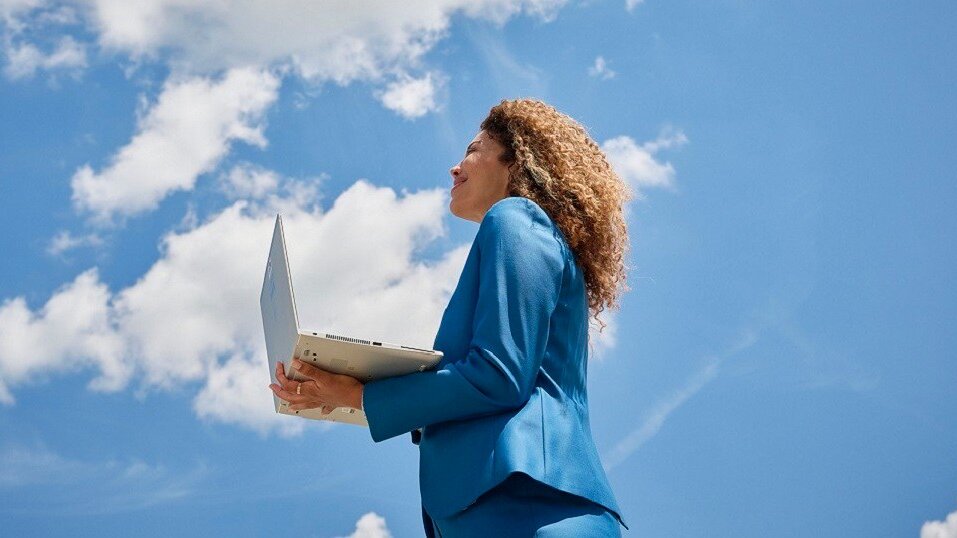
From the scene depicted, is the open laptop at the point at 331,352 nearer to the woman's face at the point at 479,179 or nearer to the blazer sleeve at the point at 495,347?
the blazer sleeve at the point at 495,347

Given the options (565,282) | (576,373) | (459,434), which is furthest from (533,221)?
(459,434)

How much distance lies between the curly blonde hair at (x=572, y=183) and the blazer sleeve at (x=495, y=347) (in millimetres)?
213

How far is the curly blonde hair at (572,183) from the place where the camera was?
346 cm

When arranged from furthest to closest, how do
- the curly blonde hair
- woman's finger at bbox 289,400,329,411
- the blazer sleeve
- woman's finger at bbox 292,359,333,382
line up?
1. the curly blonde hair
2. woman's finger at bbox 289,400,329,411
3. woman's finger at bbox 292,359,333,382
4. the blazer sleeve

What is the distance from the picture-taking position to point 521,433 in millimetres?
3006

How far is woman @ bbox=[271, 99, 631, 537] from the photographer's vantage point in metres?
2.96

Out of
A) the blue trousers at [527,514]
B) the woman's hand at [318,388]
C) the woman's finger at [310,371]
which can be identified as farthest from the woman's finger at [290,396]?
the blue trousers at [527,514]

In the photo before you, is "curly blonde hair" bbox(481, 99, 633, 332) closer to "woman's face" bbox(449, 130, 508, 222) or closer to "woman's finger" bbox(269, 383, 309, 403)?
"woman's face" bbox(449, 130, 508, 222)

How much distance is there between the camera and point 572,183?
11.5ft

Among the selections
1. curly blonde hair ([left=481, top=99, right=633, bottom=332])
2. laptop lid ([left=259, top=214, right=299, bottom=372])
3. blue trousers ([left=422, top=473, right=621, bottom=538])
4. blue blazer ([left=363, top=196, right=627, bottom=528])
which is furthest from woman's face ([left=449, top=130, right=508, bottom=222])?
blue trousers ([left=422, top=473, right=621, bottom=538])

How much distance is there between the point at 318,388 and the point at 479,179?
0.96 meters

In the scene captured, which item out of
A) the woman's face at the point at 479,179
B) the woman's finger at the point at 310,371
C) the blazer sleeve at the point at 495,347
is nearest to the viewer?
the blazer sleeve at the point at 495,347

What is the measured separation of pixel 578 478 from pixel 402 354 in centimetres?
61

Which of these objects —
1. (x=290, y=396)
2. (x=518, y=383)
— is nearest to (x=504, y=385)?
(x=518, y=383)
